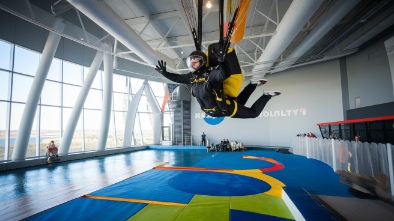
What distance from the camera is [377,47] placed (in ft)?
29.7

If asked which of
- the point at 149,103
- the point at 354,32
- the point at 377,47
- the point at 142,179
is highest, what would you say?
the point at 354,32

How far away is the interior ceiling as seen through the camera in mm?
5930

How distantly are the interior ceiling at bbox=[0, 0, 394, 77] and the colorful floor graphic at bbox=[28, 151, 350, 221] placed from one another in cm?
496

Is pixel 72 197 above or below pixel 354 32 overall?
below

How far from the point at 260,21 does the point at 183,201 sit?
30.9 feet

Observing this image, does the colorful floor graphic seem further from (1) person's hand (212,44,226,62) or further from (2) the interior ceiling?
(2) the interior ceiling

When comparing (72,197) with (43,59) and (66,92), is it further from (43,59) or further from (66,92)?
(66,92)

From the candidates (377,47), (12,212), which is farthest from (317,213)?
(377,47)

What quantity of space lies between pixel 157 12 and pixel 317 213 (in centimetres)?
927

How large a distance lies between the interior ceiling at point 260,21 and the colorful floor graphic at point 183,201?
4956 mm

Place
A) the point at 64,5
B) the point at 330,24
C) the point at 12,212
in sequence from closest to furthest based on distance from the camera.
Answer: the point at 12,212
the point at 330,24
the point at 64,5

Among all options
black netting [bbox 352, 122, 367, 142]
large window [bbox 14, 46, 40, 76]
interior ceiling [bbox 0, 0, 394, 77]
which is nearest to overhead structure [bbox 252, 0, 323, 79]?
interior ceiling [bbox 0, 0, 394, 77]

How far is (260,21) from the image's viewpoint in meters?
9.73

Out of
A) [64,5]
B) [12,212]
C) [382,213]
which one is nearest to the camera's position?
[382,213]
